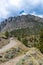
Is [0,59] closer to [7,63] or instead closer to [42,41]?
[7,63]

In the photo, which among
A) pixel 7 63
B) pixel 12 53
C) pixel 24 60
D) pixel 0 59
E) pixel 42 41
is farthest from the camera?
pixel 42 41

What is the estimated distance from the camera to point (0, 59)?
31281mm

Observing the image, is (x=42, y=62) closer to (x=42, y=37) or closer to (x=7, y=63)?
(x=7, y=63)

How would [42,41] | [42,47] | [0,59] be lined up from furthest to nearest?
[42,41]
[42,47]
[0,59]

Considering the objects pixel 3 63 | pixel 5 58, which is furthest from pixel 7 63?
pixel 5 58

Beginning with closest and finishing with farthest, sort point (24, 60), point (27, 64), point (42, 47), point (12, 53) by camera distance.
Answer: point (27, 64) < point (24, 60) < point (12, 53) < point (42, 47)

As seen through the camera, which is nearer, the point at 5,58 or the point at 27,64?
the point at 27,64

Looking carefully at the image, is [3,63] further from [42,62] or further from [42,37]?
[42,37]

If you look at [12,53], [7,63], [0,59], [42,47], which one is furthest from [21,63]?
[42,47]

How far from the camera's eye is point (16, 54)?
34.6 m

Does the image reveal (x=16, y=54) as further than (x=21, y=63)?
Yes

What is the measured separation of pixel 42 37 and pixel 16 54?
28.9 m

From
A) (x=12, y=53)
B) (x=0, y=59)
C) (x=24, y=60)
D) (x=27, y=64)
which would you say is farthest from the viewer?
(x=12, y=53)

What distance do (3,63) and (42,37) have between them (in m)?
34.0
